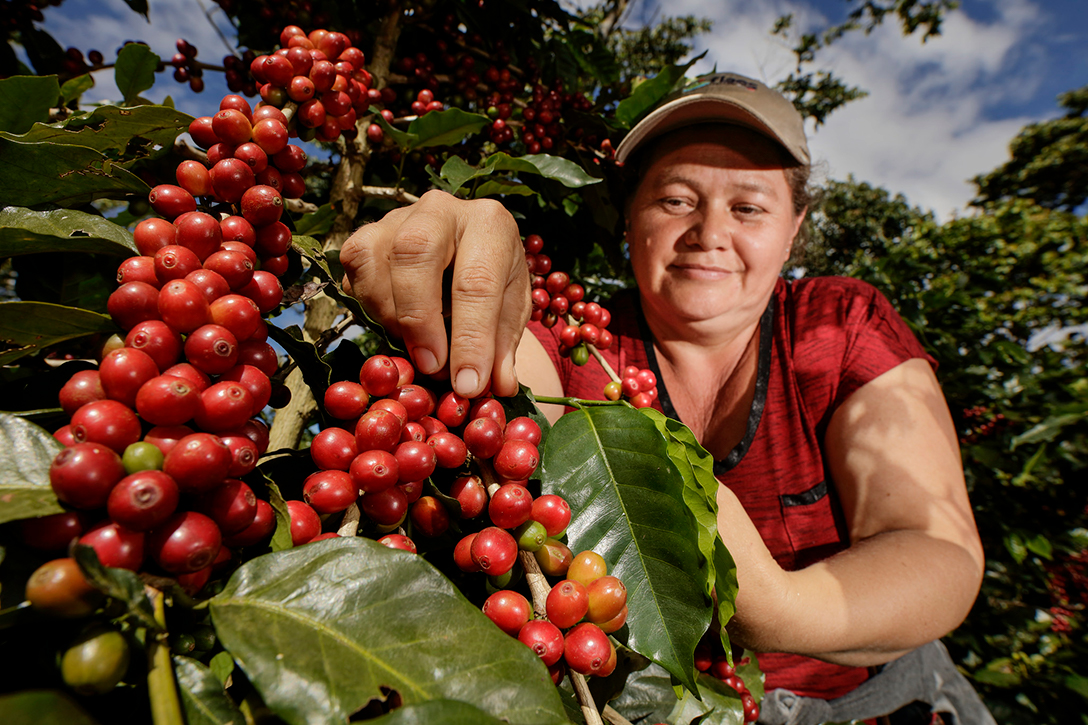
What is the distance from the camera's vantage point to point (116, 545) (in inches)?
16.9

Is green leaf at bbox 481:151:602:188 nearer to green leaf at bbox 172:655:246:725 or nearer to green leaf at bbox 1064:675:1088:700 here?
green leaf at bbox 172:655:246:725

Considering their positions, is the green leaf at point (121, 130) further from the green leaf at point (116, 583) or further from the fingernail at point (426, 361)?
the green leaf at point (116, 583)

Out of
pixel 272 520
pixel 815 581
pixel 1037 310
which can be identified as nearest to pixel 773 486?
pixel 815 581

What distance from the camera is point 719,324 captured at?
2.14 meters

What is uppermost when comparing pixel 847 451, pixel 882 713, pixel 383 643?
pixel 383 643

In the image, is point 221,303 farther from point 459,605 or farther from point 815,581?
point 815,581

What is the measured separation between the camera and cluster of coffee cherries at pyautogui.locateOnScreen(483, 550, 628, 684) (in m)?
0.59

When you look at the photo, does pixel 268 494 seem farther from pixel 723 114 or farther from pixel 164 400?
pixel 723 114

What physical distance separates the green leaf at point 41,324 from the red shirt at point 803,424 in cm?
147

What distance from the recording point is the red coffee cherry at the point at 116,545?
1.40 feet

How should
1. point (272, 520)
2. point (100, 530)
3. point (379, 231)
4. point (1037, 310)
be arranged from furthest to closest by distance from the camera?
point (1037, 310) → point (379, 231) → point (272, 520) → point (100, 530)

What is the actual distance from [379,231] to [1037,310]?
22.3 feet

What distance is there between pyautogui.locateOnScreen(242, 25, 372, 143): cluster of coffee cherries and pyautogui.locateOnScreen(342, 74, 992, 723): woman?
0.93 meters

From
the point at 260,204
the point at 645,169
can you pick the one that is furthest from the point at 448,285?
the point at 645,169
